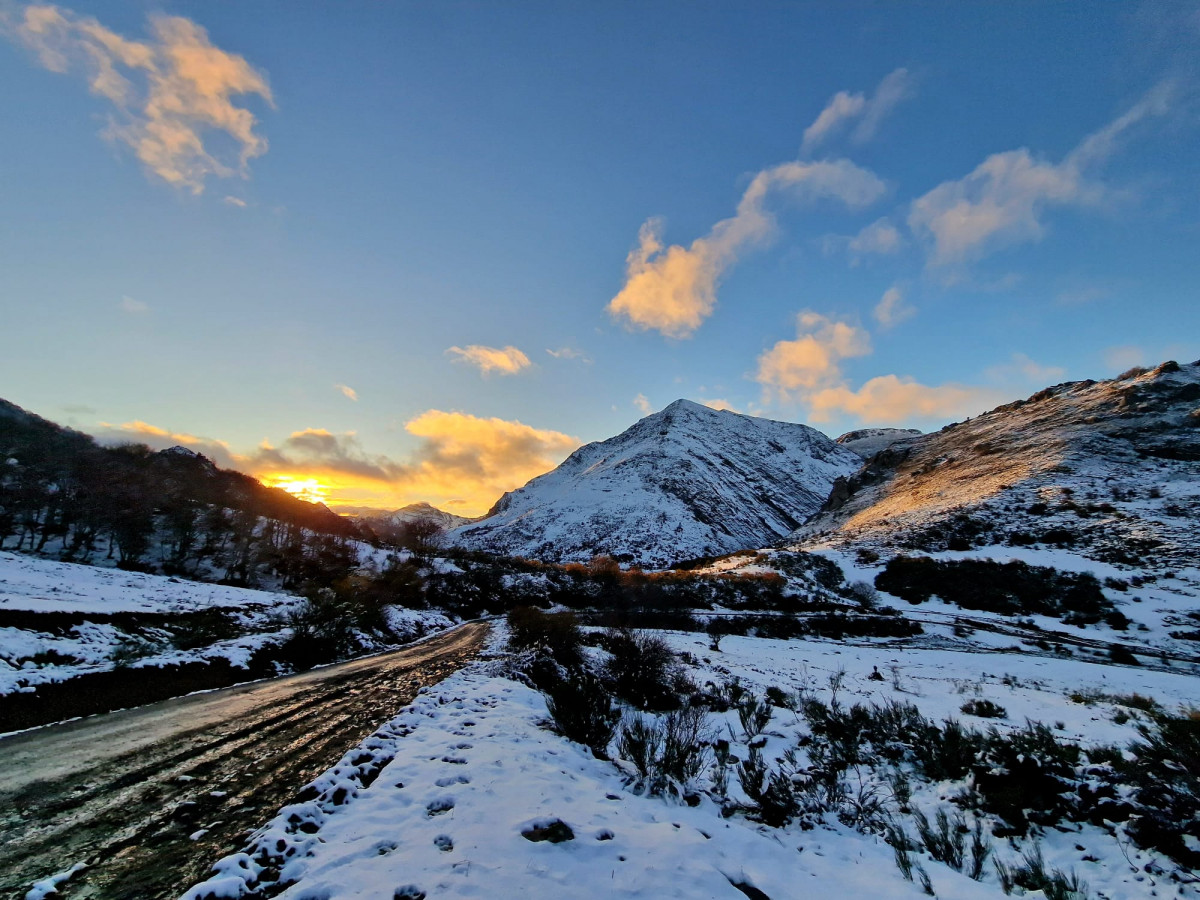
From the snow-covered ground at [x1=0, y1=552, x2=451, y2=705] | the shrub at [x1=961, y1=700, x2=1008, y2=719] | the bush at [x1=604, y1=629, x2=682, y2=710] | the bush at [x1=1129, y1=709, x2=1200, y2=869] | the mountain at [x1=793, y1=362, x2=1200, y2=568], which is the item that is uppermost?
the mountain at [x1=793, y1=362, x2=1200, y2=568]

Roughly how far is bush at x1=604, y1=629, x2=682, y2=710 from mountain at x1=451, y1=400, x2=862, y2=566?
85.8 meters

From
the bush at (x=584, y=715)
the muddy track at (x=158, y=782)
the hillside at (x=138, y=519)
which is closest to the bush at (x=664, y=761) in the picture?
the bush at (x=584, y=715)

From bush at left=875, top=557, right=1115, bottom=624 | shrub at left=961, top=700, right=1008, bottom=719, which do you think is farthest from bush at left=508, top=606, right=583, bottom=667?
bush at left=875, top=557, right=1115, bottom=624

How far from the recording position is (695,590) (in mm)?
58844

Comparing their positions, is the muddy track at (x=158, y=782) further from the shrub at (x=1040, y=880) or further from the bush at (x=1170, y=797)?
the bush at (x=1170, y=797)

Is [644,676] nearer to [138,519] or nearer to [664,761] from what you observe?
[664,761]

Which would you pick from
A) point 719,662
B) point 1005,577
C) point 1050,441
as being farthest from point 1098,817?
point 1050,441

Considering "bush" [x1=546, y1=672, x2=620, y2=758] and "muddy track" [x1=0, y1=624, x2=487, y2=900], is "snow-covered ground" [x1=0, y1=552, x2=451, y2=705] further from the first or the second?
"bush" [x1=546, y1=672, x2=620, y2=758]

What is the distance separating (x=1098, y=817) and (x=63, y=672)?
21.2 metres

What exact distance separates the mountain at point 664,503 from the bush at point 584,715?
301 feet

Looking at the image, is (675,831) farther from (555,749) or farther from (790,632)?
(790,632)

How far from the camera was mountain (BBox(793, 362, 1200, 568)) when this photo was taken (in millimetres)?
47188

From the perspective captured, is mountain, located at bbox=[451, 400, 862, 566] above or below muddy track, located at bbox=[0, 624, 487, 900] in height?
above

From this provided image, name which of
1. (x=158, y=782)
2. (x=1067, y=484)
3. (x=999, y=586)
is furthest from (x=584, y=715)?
(x=1067, y=484)
